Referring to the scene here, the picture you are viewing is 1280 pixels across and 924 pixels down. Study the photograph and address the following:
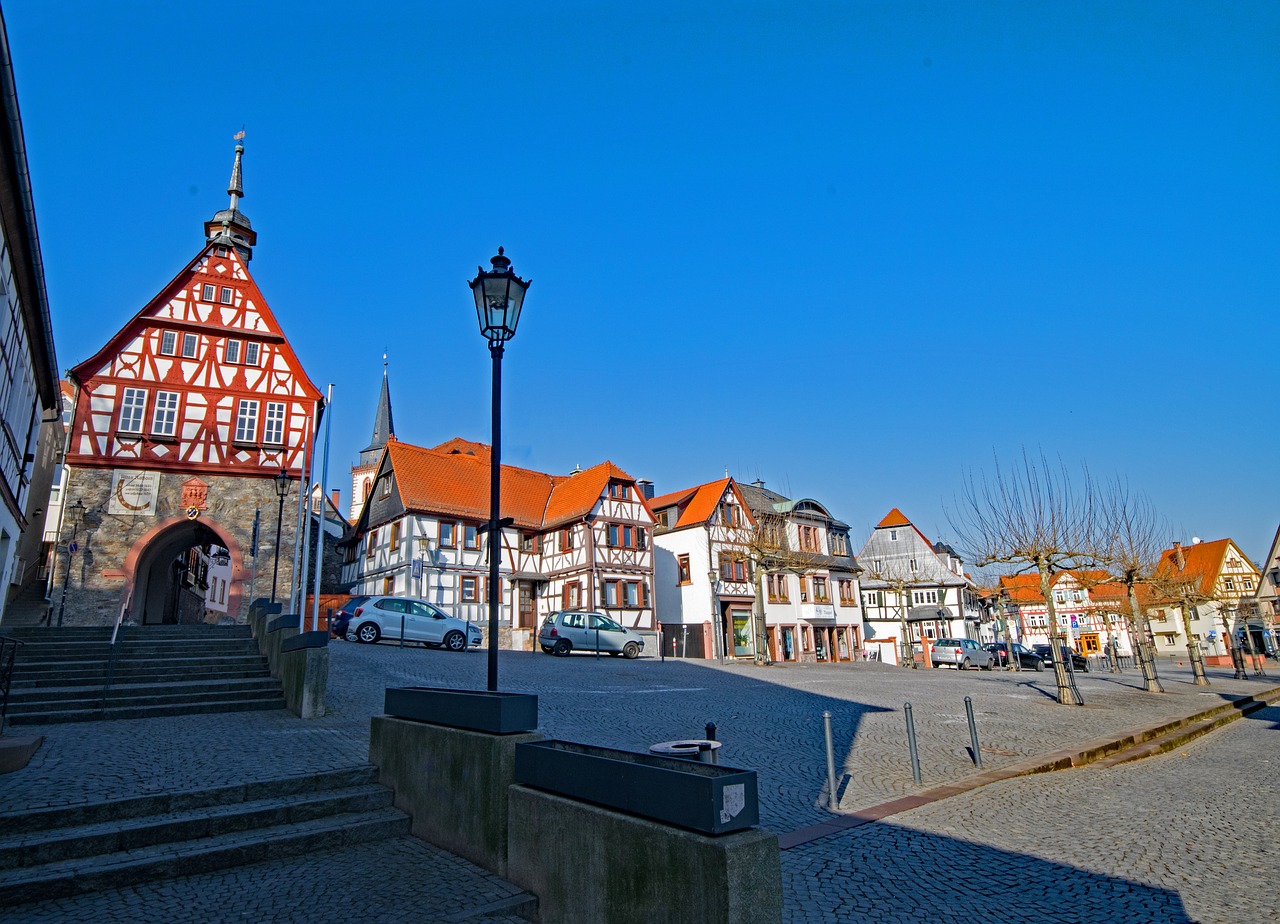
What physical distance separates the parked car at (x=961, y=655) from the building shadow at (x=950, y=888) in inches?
1571

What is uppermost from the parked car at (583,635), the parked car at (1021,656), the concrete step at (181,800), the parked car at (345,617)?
the parked car at (345,617)

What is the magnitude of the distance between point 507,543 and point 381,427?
49937 millimetres

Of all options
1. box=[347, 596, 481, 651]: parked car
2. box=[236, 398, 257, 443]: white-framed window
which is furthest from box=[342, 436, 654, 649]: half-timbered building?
box=[236, 398, 257, 443]: white-framed window

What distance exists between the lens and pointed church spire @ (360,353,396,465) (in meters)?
82.9

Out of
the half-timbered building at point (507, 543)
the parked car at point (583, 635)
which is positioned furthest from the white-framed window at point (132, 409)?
the parked car at point (583, 635)

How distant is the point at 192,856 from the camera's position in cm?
557

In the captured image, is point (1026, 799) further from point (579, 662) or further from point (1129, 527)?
point (1129, 527)

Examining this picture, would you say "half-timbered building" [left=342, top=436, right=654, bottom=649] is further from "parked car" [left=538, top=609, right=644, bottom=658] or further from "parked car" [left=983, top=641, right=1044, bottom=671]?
"parked car" [left=983, top=641, right=1044, bottom=671]

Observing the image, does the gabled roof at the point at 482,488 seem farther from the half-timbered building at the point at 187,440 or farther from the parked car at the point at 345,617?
the parked car at the point at 345,617

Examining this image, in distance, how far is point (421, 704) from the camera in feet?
22.5

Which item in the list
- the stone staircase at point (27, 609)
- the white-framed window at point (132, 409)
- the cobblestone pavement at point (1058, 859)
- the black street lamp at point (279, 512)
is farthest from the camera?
the white-framed window at point (132, 409)

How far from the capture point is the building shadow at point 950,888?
16.7 ft

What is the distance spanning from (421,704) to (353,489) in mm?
77452

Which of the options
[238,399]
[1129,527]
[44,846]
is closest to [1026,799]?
[44,846]
